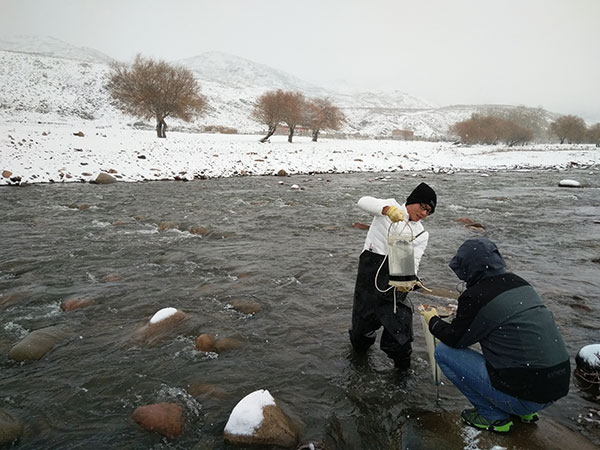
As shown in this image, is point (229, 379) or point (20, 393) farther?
point (229, 379)

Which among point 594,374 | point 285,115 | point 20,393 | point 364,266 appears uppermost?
point 285,115

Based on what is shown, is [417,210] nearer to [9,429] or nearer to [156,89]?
[9,429]

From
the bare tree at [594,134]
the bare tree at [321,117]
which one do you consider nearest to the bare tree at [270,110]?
the bare tree at [321,117]

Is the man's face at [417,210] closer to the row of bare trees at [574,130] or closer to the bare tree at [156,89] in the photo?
the bare tree at [156,89]

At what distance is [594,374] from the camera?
12.9 feet

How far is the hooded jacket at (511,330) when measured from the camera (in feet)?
9.12

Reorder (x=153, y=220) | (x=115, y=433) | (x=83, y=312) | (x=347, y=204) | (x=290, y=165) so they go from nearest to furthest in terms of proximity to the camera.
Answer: (x=115, y=433)
(x=83, y=312)
(x=153, y=220)
(x=347, y=204)
(x=290, y=165)

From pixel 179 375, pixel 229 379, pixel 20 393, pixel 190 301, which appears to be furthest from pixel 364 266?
pixel 20 393

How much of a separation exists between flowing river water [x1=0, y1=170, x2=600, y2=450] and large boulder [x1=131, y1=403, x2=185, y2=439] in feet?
0.26

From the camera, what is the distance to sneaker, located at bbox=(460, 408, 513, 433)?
10.3 feet

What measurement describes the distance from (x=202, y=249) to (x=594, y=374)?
7.64 metres

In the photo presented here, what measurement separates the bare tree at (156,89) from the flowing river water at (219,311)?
2671cm

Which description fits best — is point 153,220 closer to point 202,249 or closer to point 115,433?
point 202,249

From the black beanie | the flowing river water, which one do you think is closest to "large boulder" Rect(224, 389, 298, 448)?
the flowing river water
